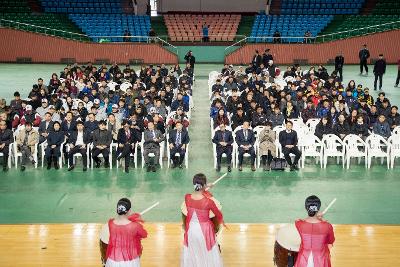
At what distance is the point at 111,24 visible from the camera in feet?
108

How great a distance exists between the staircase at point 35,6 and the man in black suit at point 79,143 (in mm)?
23977

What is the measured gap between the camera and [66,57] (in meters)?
30.1

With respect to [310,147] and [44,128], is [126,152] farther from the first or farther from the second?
[310,147]

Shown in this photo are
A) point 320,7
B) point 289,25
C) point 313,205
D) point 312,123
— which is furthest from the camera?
point 320,7

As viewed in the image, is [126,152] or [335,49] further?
[335,49]

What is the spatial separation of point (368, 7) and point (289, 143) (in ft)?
81.0

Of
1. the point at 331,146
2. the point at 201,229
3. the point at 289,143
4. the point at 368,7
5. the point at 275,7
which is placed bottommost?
the point at 201,229

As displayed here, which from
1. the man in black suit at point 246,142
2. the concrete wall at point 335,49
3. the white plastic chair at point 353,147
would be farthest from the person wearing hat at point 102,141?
the concrete wall at point 335,49

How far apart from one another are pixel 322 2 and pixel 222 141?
25014mm

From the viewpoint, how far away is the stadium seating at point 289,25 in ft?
105

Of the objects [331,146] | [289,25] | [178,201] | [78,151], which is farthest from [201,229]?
[289,25]

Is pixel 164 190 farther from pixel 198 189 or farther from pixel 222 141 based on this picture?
pixel 198 189

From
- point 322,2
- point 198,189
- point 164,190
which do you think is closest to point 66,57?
point 322,2

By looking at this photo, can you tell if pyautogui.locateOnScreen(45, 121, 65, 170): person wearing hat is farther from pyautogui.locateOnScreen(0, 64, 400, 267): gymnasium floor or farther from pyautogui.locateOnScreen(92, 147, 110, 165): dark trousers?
pyautogui.locateOnScreen(92, 147, 110, 165): dark trousers
